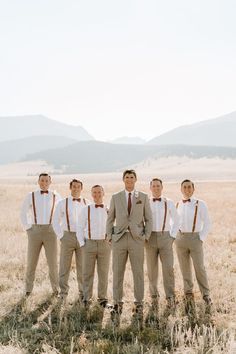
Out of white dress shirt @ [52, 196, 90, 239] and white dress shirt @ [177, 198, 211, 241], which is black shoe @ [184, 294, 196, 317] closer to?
white dress shirt @ [177, 198, 211, 241]

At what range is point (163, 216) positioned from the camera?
7.52 metres

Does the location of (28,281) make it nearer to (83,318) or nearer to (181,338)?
(83,318)

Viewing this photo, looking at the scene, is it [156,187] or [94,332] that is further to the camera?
[156,187]

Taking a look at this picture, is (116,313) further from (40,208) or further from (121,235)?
(40,208)

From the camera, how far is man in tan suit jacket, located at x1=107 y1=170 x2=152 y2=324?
23.3 ft

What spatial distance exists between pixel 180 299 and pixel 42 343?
8.48 ft

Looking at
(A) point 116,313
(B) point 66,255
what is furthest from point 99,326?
(B) point 66,255

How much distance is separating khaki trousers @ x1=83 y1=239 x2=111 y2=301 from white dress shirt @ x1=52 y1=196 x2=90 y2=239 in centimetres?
52

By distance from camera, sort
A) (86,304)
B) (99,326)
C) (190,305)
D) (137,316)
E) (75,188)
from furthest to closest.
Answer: (75,188)
(86,304)
(190,305)
(137,316)
(99,326)

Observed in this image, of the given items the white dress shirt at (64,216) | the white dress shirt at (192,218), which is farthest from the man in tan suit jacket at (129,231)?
the white dress shirt at (64,216)

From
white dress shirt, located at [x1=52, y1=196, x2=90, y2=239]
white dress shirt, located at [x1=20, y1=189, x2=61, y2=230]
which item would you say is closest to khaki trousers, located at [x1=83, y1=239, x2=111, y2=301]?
white dress shirt, located at [x1=52, y1=196, x2=90, y2=239]

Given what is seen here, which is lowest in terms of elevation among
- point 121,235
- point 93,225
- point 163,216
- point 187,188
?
point 121,235

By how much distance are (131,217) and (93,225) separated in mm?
800

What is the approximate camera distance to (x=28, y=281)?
8219mm
